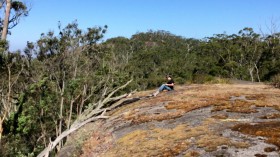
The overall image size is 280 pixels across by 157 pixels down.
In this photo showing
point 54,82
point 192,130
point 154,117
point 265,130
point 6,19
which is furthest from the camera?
point 54,82

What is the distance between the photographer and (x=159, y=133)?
12664 mm

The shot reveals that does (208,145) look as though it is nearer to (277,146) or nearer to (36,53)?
(277,146)

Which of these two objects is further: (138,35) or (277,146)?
(138,35)

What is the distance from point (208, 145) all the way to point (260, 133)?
1.69m

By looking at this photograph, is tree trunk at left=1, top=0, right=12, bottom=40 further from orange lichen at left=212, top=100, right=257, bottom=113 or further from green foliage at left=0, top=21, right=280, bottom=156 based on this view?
orange lichen at left=212, top=100, right=257, bottom=113

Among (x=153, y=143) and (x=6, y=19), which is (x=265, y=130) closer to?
(x=153, y=143)

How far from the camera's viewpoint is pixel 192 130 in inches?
471

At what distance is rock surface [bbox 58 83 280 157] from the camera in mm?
9844

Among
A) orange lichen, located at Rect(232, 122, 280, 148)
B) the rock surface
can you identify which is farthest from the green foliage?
orange lichen, located at Rect(232, 122, 280, 148)

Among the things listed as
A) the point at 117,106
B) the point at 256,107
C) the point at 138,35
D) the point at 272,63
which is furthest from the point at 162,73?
the point at 138,35

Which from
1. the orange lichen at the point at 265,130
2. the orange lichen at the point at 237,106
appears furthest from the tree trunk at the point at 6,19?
the orange lichen at the point at 265,130

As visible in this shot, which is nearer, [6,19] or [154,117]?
[154,117]

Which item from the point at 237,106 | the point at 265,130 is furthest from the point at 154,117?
the point at 265,130

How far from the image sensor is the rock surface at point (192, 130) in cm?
984
